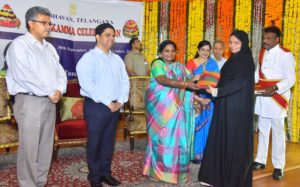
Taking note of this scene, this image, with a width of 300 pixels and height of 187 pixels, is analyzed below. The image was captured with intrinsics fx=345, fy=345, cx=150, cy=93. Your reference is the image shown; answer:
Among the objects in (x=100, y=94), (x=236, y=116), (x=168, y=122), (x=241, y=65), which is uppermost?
(x=241, y=65)

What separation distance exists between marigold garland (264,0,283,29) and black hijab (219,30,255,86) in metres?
3.22

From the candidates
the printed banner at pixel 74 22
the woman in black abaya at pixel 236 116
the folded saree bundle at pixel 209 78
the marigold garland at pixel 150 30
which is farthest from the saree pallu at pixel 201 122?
the marigold garland at pixel 150 30

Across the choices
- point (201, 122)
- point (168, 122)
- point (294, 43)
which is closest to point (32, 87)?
point (168, 122)

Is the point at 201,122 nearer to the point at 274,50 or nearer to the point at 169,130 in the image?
the point at 169,130

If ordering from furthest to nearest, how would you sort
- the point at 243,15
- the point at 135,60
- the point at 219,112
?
the point at 135,60 → the point at 243,15 → the point at 219,112

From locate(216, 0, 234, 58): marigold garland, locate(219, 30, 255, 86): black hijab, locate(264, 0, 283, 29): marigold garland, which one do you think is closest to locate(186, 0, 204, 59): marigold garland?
locate(216, 0, 234, 58): marigold garland

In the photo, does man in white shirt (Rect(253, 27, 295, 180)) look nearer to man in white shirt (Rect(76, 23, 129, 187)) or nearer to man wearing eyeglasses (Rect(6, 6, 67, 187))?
man in white shirt (Rect(76, 23, 129, 187))

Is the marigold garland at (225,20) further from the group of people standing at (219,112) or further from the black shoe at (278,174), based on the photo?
the black shoe at (278,174)

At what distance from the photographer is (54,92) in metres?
2.88

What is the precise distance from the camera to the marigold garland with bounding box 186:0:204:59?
7.06m

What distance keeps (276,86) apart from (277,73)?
0.22m

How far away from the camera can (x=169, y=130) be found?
358 cm

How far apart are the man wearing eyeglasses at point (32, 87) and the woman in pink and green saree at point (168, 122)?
3.45 ft

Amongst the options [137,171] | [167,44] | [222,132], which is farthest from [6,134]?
[222,132]
